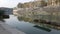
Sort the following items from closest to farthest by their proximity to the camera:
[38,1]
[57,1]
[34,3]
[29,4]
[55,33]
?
[55,33] < [57,1] < [38,1] < [34,3] < [29,4]

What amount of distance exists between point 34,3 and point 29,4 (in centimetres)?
987

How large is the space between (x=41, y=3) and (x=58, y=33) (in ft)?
221

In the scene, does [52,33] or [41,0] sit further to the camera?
[41,0]

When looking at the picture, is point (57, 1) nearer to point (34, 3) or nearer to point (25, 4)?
point (34, 3)

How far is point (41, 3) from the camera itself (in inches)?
3342

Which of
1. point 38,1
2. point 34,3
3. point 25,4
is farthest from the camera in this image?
point 25,4

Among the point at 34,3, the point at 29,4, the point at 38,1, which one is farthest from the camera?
the point at 29,4

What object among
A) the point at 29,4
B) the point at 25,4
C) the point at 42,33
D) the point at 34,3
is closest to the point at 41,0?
the point at 34,3

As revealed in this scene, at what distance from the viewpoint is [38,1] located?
8800cm

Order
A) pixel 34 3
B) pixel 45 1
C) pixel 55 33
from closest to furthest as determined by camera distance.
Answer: pixel 55 33
pixel 45 1
pixel 34 3

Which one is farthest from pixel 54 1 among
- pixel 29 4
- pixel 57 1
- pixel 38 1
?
pixel 29 4

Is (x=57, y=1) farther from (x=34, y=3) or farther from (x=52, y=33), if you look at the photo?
(x=52, y=33)

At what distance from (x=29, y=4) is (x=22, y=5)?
38.5 ft

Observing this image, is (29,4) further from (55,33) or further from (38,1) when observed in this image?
(55,33)
